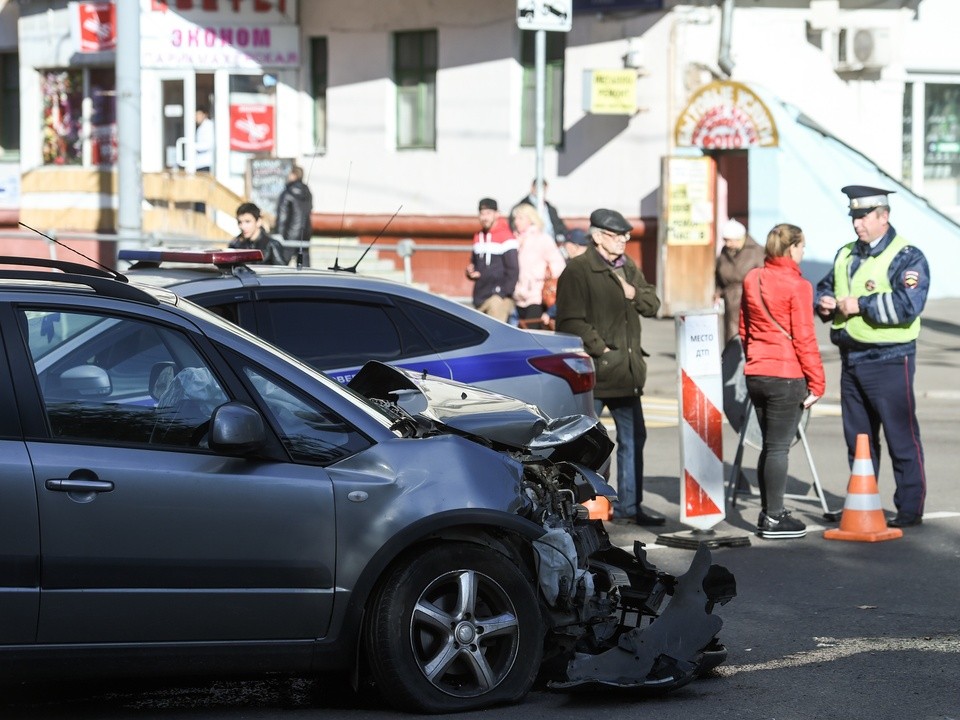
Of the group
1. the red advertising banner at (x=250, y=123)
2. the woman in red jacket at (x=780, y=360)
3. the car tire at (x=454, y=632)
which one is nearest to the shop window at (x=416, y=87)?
the red advertising banner at (x=250, y=123)

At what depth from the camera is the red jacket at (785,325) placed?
8.92 meters

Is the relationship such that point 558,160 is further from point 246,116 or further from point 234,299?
point 234,299

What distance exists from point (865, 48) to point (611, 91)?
369 cm

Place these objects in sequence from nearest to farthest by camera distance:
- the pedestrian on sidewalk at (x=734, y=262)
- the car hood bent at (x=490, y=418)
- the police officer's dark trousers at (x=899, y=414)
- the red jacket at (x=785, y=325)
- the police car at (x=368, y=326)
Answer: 1. the car hood bent at (x=490, y=418)
2. the police car at (x=368, y=326)
3. the red jacket at (x=785, y=325)
4. the police officer's dark trousers at (x=899, y=414)
5. the pedestrian on sidewalk at (x=734, y=262)

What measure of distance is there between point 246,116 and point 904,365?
18161 mm

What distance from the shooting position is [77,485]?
5121 mm

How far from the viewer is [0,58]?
1144 inches

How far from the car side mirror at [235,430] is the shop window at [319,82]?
Result: 20.8 meters

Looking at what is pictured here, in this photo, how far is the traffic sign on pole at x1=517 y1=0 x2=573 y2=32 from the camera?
52.4ft

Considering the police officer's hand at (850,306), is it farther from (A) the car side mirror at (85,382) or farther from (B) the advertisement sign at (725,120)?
(B) the advertisement sign at (725,120)

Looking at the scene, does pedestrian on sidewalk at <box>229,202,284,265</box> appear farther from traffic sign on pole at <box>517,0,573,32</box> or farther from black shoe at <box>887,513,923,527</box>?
black shoe at <box>887,513,923,527</box>

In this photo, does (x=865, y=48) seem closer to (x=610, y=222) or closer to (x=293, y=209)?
(x=293, y=209)

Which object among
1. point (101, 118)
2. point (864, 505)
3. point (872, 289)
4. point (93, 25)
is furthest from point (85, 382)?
point (101, 118)

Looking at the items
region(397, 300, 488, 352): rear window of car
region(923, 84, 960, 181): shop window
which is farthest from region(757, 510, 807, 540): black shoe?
region(923, 84, 960, 181): shop window
